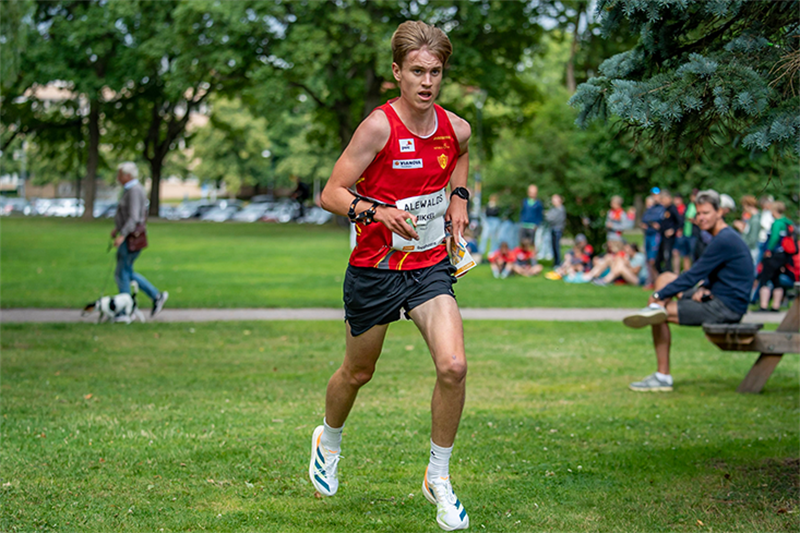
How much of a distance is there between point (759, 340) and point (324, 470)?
481 cm

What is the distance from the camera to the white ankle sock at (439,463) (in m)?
4.45

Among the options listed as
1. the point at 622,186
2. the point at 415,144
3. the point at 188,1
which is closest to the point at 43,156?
the point at 188,1

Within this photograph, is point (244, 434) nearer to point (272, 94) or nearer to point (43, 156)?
point (272, 94)

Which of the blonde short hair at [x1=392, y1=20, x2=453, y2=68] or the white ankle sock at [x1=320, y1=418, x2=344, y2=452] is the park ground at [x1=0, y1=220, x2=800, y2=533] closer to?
the white ankle sock at [x1=320, y1=418, x2=344, y2=452]

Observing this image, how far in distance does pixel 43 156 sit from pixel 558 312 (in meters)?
45.8

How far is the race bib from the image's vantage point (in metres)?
4.63

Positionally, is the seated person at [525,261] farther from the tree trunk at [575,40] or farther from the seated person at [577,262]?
the tree trunk at [575,40]

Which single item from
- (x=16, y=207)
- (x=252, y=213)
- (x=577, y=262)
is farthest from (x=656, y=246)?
(x=16, y=207)

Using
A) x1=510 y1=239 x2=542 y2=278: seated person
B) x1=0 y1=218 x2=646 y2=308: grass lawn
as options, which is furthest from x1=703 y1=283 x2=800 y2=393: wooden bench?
x1=510 y1=239 x2=542 y2=278: seated person

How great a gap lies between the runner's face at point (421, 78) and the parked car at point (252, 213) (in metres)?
66.1

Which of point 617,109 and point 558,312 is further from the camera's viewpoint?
point 558,312

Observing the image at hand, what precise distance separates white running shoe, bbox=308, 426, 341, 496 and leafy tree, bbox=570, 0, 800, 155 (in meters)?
2.34

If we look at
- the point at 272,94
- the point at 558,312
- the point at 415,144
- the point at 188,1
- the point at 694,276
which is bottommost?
the point at 558,312

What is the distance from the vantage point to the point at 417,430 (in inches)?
267
